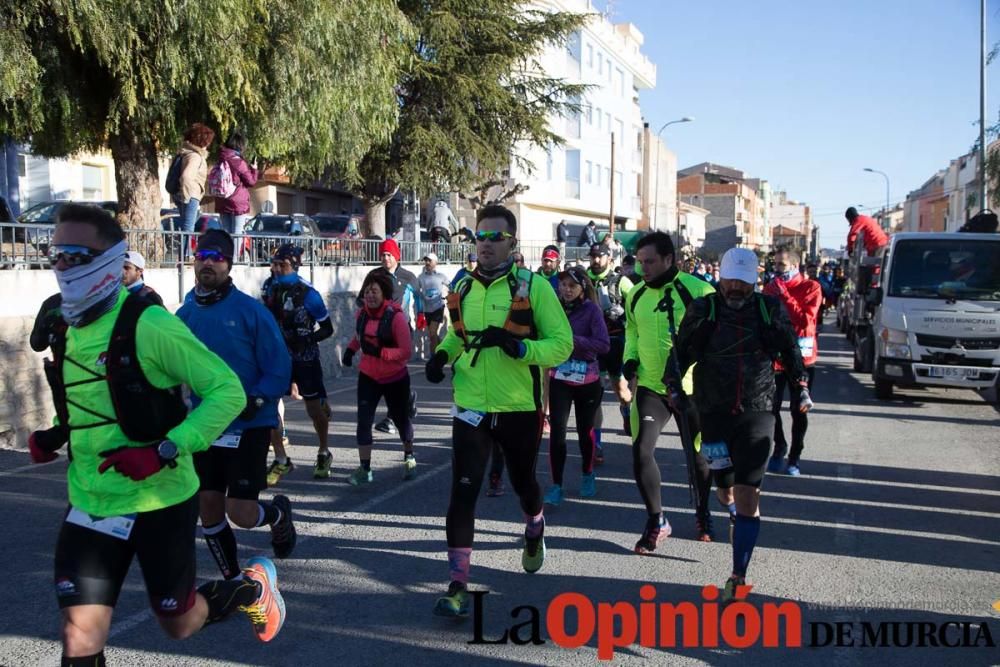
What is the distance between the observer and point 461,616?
15.7ft

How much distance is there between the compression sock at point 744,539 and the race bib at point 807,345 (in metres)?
4.08

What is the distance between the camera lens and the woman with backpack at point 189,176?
1098cm

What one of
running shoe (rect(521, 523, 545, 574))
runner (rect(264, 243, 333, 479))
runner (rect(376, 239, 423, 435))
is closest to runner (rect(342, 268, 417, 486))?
runner (rect(376, 239, 423, 435))

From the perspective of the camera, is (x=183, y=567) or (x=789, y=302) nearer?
(x=183, y=567)

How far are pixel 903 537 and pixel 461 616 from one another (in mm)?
3444

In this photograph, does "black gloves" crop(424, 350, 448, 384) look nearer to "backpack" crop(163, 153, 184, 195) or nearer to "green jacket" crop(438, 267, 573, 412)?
"green jacket" crop(438, 267, 573, 412)

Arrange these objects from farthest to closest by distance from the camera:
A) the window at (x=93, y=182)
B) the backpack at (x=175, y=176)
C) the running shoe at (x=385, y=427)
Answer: the window at (x=93, y=182) < the backpack at (x=175, y=176) < the running shoe at (x=385, y=427)

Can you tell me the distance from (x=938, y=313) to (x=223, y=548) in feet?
35.5

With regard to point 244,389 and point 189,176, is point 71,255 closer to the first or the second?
point 244,389

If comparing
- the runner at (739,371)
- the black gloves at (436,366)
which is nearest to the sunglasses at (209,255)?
the black gloves at (436,366)

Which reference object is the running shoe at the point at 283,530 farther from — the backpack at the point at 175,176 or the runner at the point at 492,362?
the backpack at the point at 175,176

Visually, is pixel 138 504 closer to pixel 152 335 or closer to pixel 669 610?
pixel 152 335

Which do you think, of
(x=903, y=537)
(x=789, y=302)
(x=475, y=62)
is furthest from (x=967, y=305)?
(x=475, y=62)

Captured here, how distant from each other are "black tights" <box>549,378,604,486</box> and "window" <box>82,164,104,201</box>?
1103 inches
